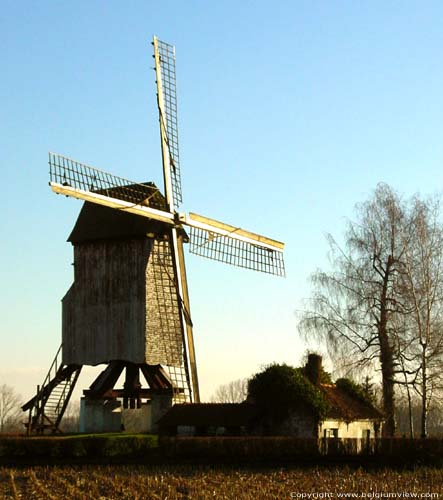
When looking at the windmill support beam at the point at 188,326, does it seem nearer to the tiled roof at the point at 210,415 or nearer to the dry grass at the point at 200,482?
the tiled roof at the point at 210,415

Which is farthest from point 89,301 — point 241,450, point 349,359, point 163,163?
point 349,359

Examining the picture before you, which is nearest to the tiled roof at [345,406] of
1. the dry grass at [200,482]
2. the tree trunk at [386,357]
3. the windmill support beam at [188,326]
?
the tree trunk at [386,357]

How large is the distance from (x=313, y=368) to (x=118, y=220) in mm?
9070

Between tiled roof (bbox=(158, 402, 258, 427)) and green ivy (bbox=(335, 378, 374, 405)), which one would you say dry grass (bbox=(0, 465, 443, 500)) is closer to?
tiled roof (bbox=(158, 402, 258, 427))

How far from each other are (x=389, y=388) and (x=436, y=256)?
5.61m

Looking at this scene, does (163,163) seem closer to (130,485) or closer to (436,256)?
(436,256)

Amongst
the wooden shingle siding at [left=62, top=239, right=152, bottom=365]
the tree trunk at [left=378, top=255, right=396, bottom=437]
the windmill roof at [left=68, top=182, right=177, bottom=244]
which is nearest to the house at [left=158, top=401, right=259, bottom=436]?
the wooden shingle siding at [left=62, top=239, right=152, bottom=365]

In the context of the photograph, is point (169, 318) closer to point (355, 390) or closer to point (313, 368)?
point (313, 368)

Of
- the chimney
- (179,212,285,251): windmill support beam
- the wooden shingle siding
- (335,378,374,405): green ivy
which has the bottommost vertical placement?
(335,378,374,405): green ivy

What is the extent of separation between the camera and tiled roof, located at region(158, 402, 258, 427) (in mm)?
31906

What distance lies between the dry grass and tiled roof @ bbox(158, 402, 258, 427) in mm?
4920

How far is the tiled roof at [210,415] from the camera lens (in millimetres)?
31906

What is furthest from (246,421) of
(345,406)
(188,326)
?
(345,406)

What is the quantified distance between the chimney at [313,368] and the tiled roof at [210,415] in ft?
9.92
